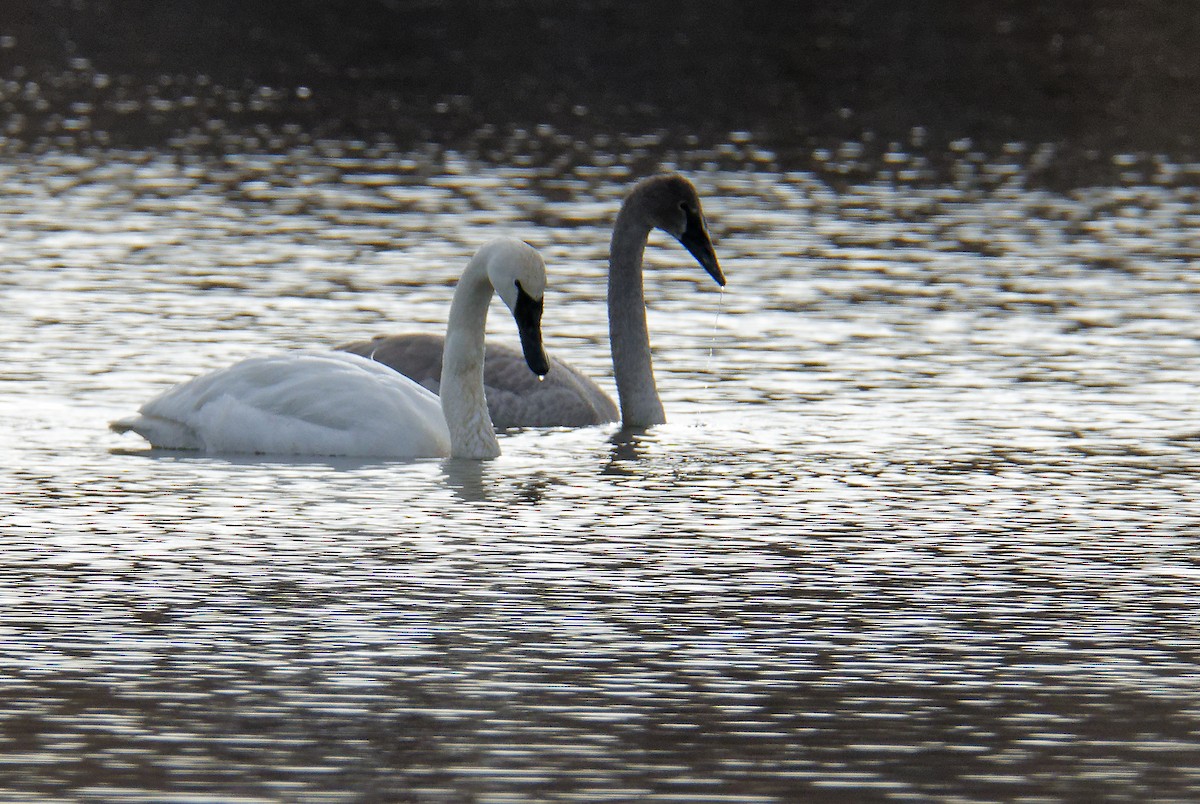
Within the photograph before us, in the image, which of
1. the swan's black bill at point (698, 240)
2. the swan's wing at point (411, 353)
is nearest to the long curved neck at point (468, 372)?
the swan's wing at point (411, 353)

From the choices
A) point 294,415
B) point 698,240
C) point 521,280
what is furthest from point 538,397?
point 294,415

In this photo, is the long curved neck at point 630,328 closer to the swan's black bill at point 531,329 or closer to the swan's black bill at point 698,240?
the swan's black bill at point 698,240

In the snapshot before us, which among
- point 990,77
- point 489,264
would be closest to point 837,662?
point 489,264

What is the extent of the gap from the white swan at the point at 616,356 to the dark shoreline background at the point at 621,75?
13.1m

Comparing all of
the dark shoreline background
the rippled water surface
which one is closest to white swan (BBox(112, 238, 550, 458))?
the rippled water surface

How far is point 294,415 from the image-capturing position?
40.5 feet

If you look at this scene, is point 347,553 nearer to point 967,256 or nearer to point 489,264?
point 489,264

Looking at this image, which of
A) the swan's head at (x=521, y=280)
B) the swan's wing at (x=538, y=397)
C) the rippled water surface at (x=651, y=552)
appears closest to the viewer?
the rippled water surface at (x=651, y=552)

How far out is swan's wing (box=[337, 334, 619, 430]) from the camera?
13.7 meters

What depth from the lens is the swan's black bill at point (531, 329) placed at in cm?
1223

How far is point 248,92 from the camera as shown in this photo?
35.8m

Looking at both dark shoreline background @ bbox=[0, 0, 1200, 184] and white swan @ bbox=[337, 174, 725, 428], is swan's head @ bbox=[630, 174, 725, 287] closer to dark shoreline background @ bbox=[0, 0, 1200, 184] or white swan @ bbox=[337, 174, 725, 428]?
white swan @ bbox=[337, 174, 725, 428]

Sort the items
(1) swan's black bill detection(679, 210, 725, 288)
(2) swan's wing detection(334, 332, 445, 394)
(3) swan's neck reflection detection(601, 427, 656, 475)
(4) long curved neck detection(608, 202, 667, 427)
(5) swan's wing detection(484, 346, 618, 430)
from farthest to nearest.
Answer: (1) swan's black bill detection(679, 210, 725, 288) < (2) swan's wing detection(334, 332, 445, 394) < (4) long curved neck detection(608, 202, 667, 427) < (5) swan's wing detection(484, 346, 618, 430) < (3) swan's neck reflection detection(601, 427, 656, 475)

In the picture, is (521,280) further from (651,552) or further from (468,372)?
(651,552)
